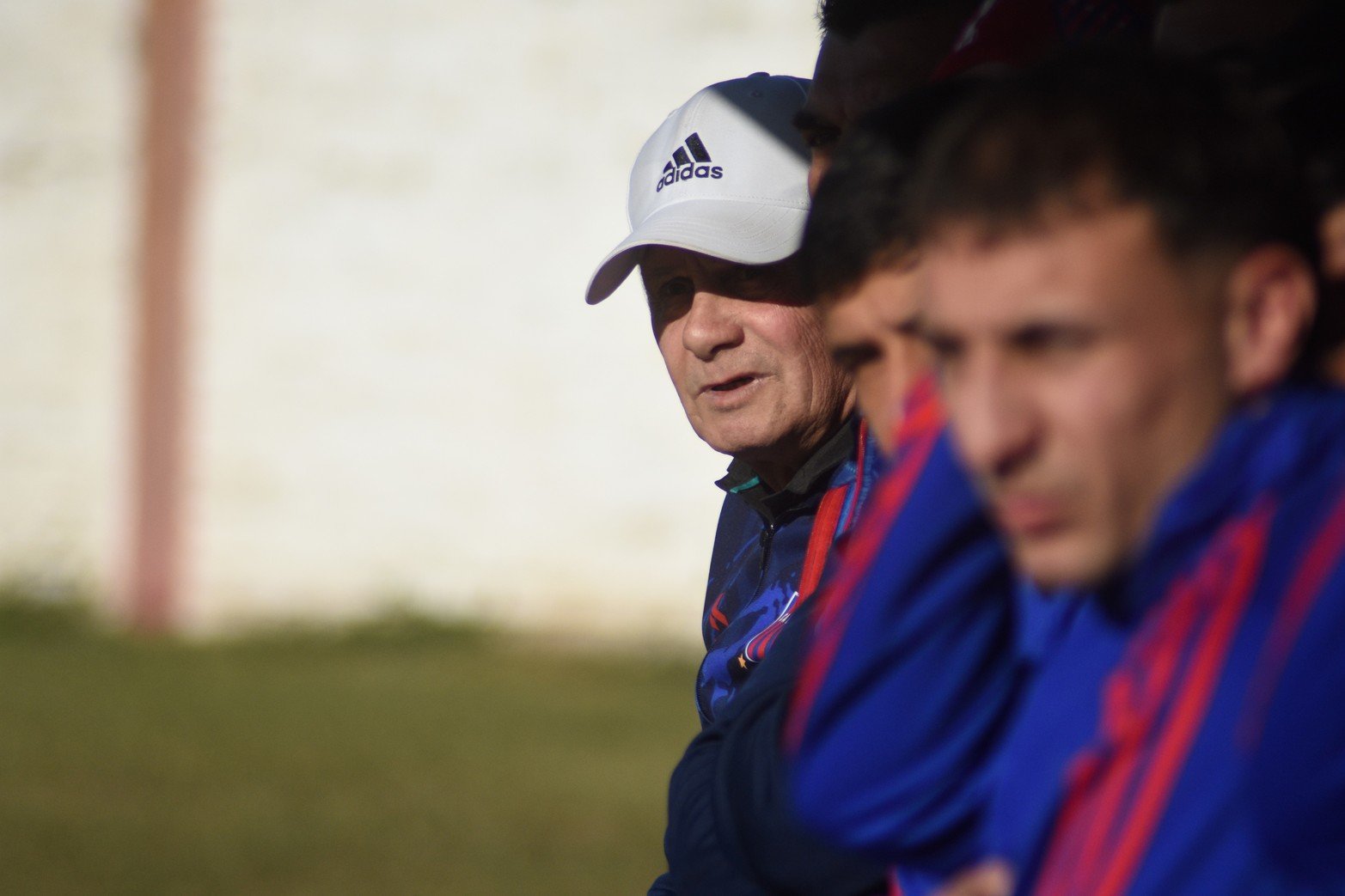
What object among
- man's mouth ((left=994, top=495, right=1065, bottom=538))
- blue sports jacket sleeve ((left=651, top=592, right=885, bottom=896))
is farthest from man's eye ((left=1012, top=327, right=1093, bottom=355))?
blue sports jacket sleeve ((left=651, top=592, right=885, bottom=896))

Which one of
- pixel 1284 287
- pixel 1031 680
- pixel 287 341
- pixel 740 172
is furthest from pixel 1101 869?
pixel 287 341

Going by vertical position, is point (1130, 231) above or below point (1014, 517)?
above

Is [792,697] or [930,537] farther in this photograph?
[792,697]

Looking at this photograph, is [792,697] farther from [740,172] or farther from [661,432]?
[661,432]

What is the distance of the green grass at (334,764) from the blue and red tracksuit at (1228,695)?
4129 mm

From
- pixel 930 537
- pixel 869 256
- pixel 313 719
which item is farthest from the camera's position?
pixel 313 719

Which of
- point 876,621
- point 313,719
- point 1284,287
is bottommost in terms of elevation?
point 313,719

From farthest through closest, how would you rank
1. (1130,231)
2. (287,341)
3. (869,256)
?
1. (287,341)
2. (869,256)
3. (1130,231)

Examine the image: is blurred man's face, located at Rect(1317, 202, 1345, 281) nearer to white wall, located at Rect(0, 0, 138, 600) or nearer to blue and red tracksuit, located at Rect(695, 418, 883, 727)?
blue and red tracksuit, located at Rect(695, 418, 883, 727)

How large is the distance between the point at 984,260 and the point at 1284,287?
0.22 meters

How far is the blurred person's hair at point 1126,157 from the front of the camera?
1.10m

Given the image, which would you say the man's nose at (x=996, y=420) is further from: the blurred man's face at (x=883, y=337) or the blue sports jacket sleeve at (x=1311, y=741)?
the blurred man's face at (x=883, y=337)

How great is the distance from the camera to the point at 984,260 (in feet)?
3.74

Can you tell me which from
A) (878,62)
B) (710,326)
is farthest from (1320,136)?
(710,326)
